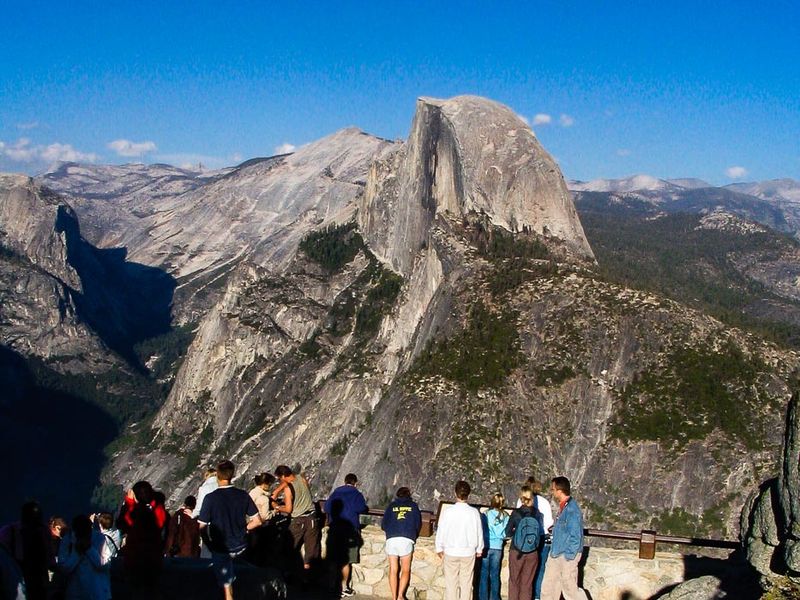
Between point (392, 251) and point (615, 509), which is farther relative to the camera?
point (392, 251)

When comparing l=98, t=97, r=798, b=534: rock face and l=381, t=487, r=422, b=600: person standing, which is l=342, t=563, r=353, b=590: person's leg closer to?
l=381, t=487, r=422, b=600: person standing

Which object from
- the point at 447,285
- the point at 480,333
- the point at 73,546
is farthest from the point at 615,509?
the point at 73,546

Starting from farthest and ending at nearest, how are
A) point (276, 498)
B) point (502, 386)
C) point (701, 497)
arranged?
1. point (502, 386)
2. point (701, 497)
3. point (276, 498)

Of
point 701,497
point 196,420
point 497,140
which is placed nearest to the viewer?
point 701,497

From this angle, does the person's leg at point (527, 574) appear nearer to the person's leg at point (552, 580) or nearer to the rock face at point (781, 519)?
the person's leg at point (552, 580)

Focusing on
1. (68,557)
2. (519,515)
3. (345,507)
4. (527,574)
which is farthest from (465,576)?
(68,557)

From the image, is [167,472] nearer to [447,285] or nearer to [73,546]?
[447,285]
